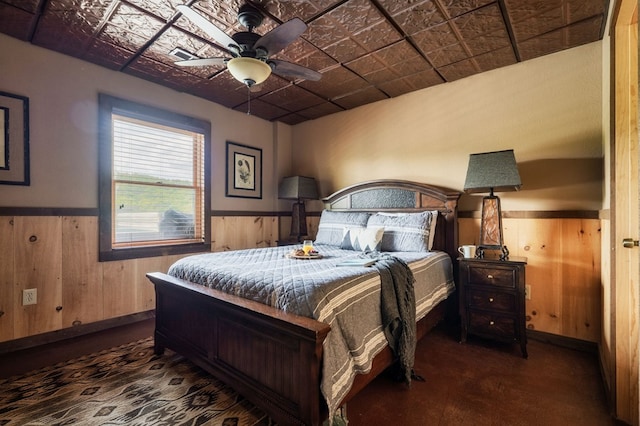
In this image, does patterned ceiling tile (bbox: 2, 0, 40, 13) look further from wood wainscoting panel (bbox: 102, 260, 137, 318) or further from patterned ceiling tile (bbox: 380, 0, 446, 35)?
patterned ceiling tile (bbox: 380, 0, 446, 35)

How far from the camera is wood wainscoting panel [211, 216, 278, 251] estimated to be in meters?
3.85

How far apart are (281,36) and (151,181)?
2272 millimetres

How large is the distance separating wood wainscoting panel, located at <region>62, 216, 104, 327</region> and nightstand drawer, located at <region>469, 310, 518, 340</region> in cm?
342

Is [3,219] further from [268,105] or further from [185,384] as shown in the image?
[268,105]

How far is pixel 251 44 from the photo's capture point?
205 centimetres

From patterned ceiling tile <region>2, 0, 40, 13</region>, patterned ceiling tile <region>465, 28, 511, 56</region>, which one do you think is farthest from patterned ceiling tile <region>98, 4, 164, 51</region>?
patterned ceiling tile <region>465, 28, 511, 56</region>

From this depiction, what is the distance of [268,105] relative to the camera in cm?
394

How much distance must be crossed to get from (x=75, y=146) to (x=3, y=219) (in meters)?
0.81

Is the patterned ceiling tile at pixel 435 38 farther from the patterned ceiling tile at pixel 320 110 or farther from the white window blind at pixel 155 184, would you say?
the white window blind at pixel 155 184

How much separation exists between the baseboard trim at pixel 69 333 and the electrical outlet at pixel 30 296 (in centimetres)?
29

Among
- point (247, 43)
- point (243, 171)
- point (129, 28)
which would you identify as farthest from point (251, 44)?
point (243, 171)

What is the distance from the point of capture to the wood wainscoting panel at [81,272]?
2682mm

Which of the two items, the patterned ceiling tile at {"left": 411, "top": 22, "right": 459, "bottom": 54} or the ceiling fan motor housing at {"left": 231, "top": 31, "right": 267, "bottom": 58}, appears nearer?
the ceiling fan motor housing at {"left": 231, "top": 31, "right": 267, "bottom": 58}

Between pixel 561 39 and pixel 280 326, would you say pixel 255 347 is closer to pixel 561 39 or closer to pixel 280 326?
pixel 280 326
